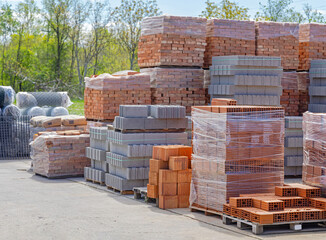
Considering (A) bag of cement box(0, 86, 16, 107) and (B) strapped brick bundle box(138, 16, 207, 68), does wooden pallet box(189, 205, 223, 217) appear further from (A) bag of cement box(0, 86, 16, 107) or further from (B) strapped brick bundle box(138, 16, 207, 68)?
Result: (A) bag of cement box(0, 86, 16, 107)

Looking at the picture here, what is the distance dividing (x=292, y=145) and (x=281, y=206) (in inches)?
201

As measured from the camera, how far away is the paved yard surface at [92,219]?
7832 mm

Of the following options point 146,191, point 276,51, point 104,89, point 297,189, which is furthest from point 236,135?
point 276,51

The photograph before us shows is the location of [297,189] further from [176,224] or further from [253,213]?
[176,224]

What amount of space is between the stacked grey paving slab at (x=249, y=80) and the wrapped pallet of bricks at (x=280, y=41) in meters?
1.34

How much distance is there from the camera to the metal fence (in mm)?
17734

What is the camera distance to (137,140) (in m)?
11.1

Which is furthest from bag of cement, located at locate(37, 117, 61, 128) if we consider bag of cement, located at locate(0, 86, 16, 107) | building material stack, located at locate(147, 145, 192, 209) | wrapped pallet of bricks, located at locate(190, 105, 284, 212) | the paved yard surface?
wrapped pallet of bricks, located at locate(190, 105, 284, 212)

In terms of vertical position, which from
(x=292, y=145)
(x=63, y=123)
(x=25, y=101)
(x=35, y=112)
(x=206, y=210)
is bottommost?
(x=206, y=210)

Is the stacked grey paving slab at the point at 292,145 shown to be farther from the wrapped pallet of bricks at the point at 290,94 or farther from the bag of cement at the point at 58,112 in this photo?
the bag of cement at the point at 58,112

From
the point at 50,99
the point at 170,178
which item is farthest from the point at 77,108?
the point at 170,178

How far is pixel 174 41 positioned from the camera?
13508 millimetres

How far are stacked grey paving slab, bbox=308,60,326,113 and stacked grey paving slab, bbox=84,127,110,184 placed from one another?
18.8 feet

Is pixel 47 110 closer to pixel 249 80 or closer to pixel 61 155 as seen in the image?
pixel 61 155
